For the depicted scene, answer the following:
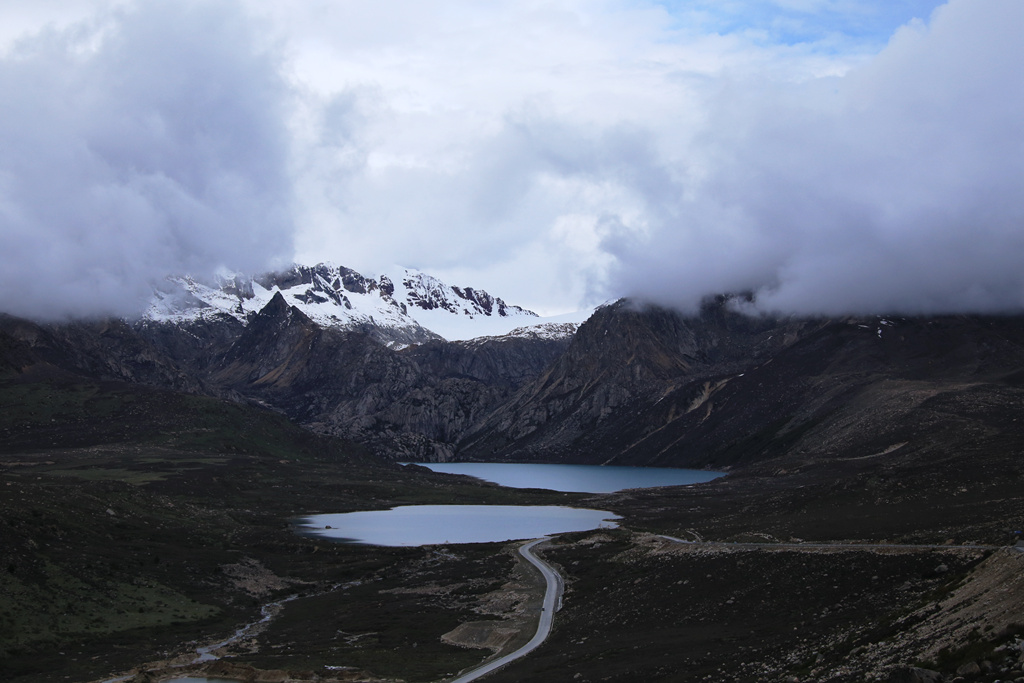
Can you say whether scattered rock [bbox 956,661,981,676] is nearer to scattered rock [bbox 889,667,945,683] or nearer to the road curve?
scattered rock [bbox 889,667,945,683]

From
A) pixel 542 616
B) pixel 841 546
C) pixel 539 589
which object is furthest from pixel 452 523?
pixel 841 546

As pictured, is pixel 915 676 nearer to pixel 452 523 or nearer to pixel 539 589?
pixel 539 589

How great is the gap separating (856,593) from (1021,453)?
73753 millimetres

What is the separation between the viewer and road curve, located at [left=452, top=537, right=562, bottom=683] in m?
56.4

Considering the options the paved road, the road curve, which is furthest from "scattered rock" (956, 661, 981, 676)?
the road curve

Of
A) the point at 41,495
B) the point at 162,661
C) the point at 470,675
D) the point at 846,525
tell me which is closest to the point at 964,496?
the point at 846,525

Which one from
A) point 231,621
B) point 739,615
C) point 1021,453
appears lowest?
point 231,621

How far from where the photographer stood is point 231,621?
3130 inches

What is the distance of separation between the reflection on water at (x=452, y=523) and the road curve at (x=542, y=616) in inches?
867

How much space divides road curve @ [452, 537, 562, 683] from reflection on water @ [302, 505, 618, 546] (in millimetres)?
22031

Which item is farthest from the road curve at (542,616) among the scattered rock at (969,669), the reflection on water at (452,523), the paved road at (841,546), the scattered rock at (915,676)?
the scattered rock at (969,669)

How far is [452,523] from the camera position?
508 feet

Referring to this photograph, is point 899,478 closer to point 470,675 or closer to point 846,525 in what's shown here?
point 846,525

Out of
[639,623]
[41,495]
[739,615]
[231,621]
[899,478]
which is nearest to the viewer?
[739,615]
